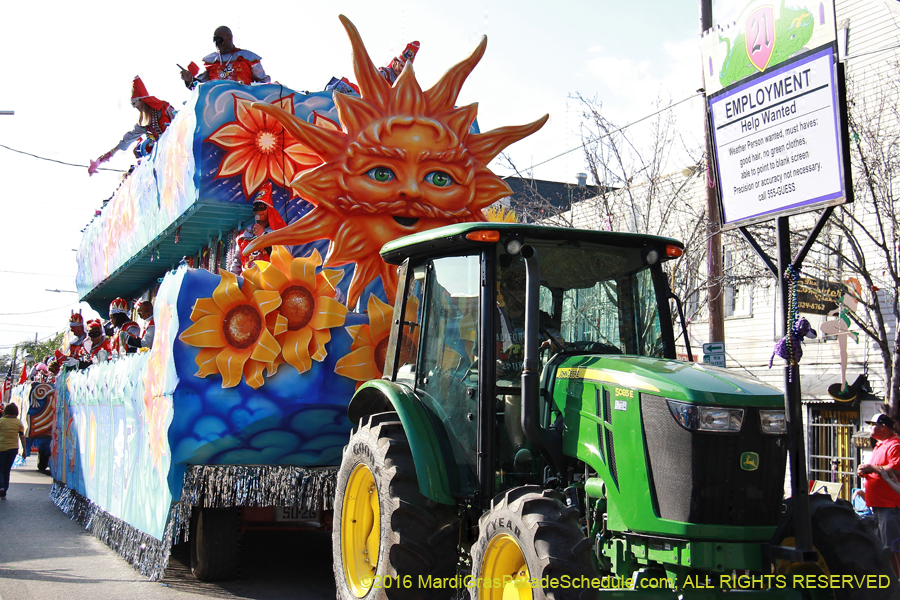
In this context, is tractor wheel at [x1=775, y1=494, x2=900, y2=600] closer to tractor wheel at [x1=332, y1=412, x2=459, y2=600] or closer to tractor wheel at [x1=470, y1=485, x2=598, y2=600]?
tractor wheel at [x1=470, y1=485, x2=598, y2=600]

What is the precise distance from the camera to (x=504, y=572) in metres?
4.06

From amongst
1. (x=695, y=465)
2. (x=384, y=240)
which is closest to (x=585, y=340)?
(x=695, y=465)

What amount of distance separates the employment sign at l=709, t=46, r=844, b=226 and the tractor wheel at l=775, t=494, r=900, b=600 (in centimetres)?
160

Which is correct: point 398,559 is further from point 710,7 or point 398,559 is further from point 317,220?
point 710,7

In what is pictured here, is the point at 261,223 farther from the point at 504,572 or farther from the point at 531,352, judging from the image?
the point at 504,572

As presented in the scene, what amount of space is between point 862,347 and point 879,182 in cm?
333

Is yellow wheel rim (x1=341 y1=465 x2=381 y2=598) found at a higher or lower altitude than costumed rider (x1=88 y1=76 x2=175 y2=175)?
lower

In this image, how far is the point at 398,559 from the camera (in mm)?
4594

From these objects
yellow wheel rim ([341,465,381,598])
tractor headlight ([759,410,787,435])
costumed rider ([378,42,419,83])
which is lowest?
yellow wheel rim ([341,465,381,598])

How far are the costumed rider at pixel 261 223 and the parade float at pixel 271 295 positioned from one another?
0.08 meters

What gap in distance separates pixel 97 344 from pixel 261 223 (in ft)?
21.2

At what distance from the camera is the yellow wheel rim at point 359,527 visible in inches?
215

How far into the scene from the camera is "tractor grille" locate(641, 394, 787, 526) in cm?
390

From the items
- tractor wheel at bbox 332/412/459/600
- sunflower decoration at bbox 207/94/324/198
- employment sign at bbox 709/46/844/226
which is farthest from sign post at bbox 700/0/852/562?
sunflower decoration at bbox 207/94/324/198
